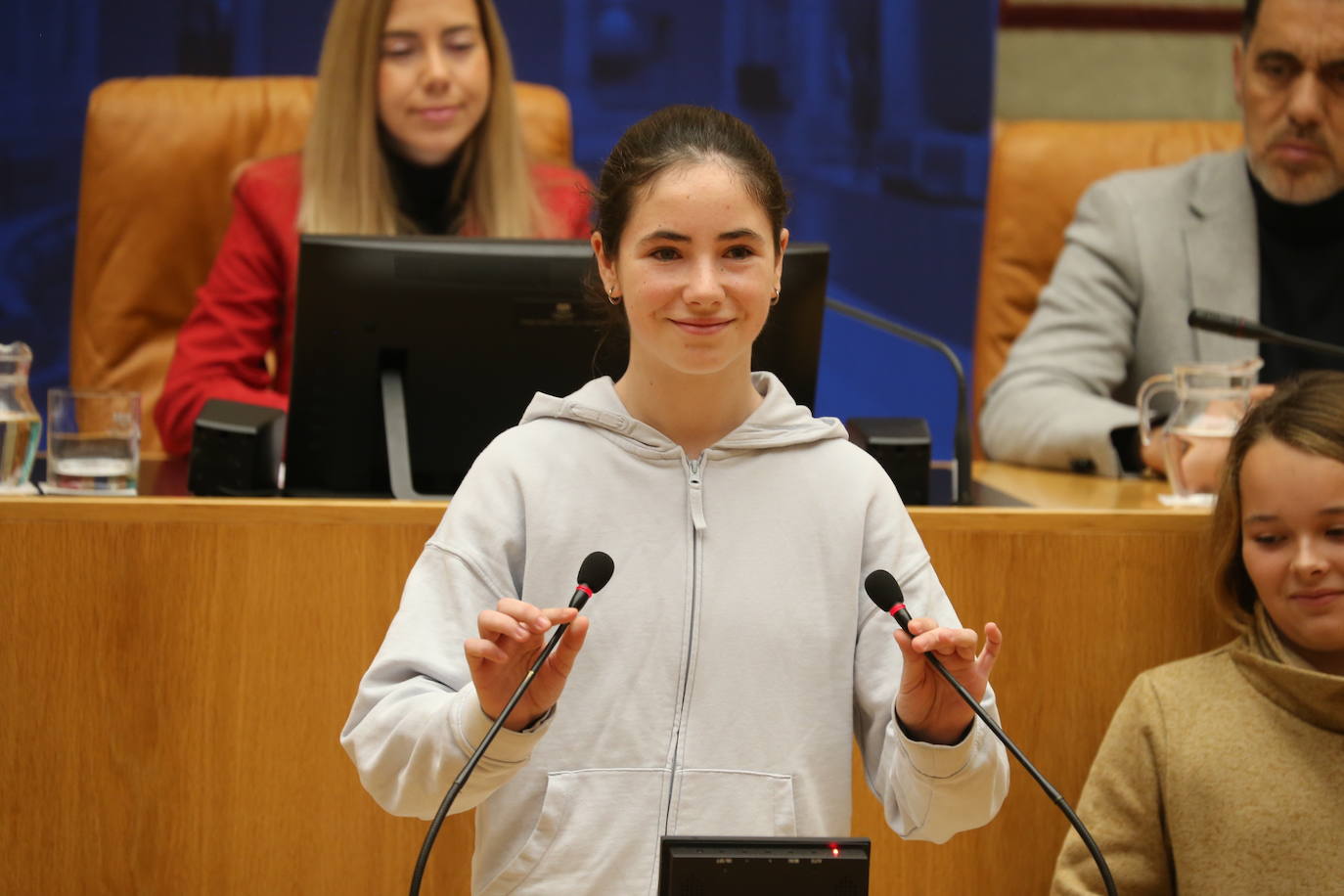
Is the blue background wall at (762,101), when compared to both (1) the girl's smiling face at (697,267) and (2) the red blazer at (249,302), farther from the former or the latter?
(1) the girl's smiling face at (697,267)

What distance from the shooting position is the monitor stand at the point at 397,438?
1.56 m

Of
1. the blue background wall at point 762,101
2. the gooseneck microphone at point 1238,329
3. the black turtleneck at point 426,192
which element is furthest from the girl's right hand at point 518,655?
the blue background wall at point 762,101

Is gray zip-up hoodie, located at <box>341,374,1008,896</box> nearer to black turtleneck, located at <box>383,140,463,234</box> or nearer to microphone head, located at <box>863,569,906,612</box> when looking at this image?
microphone head, located at <box>863,569,906,612</box>

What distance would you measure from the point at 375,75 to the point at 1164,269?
1.24m

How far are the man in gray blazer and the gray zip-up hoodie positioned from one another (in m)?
1.12

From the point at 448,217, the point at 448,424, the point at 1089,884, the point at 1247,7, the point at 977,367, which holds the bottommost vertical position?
the point at 1089,884

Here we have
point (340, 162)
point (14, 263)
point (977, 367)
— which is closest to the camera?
point (340, 162)

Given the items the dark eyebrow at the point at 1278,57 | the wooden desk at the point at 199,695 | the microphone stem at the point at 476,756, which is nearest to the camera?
the microphone stem at the point at 476,756

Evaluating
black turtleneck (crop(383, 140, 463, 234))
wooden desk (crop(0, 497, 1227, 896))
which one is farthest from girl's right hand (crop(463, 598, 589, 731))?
black turtleneck (crop(383, 140, 463, 234))

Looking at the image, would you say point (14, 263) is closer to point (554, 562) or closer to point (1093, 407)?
point (1093, 407)

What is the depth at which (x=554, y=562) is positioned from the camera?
3.60 ft

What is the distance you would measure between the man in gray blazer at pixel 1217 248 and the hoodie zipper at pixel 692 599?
115cm

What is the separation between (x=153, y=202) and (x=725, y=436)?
1.70m

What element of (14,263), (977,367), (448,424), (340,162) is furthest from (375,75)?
(14,263)
